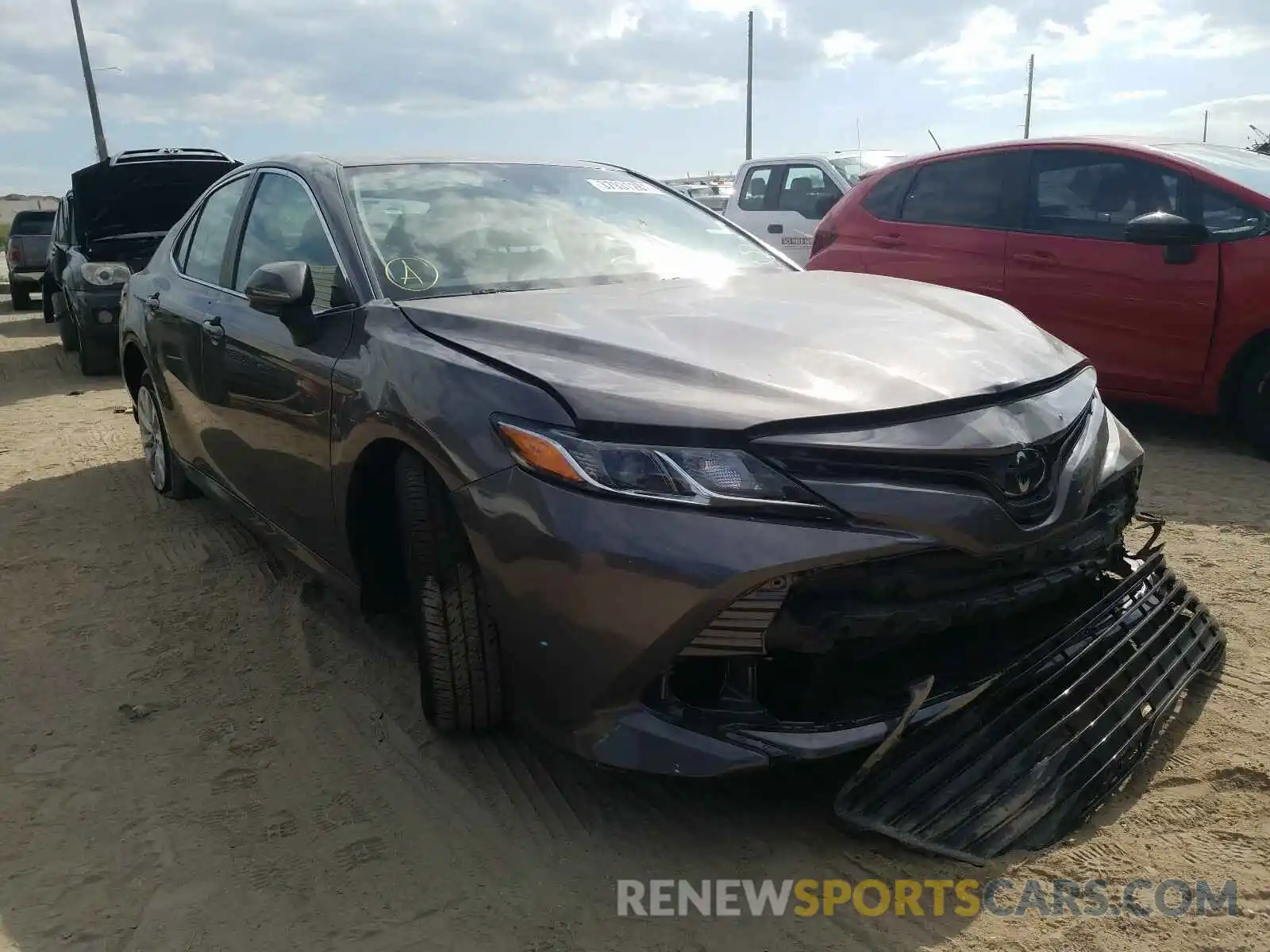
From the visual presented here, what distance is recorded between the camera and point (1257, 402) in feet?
16.8

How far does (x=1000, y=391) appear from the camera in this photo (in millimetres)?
2398

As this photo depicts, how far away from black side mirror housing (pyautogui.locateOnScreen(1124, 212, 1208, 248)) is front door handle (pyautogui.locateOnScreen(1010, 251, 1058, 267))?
498mm

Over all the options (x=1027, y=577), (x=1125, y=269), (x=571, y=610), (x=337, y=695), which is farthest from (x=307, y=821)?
(x=1125, y=269)

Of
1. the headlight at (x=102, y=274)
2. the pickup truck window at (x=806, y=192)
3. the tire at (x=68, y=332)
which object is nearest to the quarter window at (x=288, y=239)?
the headlight at (x=102, y=274)

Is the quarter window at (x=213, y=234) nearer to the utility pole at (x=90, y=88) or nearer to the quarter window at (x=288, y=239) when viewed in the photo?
the quarter window at (x=288, y=239)

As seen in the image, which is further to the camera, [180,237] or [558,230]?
[180,237]

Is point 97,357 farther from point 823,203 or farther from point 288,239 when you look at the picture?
point 823,203

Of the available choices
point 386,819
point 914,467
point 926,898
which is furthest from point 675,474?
point 386,819

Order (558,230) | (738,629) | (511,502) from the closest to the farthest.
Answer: (738,629), (511,502), (558,230)

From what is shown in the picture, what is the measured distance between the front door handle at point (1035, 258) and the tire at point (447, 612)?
14.0 ft

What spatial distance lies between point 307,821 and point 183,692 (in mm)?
957

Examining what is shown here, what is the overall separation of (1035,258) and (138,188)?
8.35 metres

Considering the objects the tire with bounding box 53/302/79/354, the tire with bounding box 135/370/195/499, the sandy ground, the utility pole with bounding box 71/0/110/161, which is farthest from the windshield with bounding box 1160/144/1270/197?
the utility pole with bounding box 71/0/110/161

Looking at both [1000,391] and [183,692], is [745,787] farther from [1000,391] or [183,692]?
[183,692]
